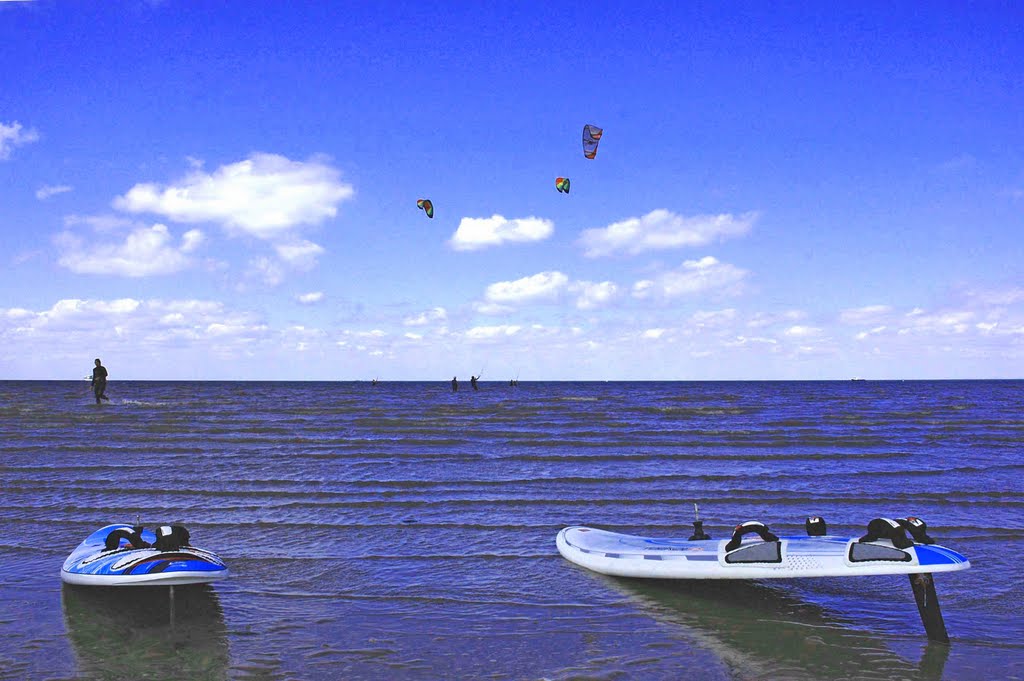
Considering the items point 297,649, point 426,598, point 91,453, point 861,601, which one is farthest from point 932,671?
point 91,453

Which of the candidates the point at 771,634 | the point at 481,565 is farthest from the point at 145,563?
Answer: the point at 771,634

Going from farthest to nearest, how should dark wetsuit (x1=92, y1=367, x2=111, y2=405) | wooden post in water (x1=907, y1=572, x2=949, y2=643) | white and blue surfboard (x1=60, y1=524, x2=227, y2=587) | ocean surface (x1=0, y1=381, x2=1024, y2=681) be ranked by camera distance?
dark wetsuit (x1=92, y1=367, x2=111, y2=405) → white and blue surfboard (x1=60, y1=524, x2=227, y2=587) → wooden post in water (x1=907, y1=572, x2=949, y2=643) → ocean surface (x1=0, y1=381, x2=1024, y2=681)

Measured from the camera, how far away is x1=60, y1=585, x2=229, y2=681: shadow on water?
16.3 feet

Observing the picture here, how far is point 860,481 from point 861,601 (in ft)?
26.4

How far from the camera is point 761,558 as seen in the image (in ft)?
20.7

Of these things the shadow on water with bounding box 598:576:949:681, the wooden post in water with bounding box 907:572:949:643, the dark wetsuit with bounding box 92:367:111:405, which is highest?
the dark wetsuit with bounding box 92:367:111:405

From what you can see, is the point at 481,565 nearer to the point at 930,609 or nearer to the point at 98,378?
the point at 930,609

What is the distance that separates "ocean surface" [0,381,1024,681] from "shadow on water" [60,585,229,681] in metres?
0.02

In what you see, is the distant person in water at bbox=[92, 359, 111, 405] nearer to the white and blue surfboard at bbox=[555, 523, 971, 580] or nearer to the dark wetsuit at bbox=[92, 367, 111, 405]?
the dark wetsuit at bbox=[92, 367, 111, 405]

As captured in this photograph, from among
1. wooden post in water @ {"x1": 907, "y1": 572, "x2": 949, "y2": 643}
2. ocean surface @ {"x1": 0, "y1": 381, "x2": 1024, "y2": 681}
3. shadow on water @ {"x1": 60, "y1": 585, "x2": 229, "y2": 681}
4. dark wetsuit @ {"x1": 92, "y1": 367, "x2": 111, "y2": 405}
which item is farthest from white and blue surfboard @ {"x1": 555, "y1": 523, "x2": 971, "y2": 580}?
dark wetsuit @ {"x1": 92, "y1": 367, "x2": 111, "y2": 405}

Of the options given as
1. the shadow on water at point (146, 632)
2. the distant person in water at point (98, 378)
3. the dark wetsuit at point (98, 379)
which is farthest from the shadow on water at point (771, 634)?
the dark wetsuit at point (98, 379)

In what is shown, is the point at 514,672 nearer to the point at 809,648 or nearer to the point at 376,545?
the point at 809,648

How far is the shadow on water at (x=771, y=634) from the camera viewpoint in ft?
16.4

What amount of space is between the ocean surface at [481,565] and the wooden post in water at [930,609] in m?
0.10
